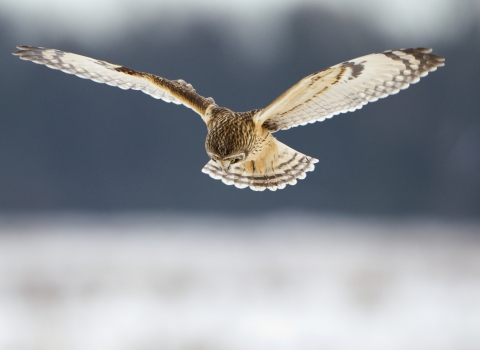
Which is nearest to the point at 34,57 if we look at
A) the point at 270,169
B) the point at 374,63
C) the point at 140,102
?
the point at 270,169

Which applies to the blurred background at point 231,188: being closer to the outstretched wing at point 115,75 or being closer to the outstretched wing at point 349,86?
the outstretched wing at point 115,75

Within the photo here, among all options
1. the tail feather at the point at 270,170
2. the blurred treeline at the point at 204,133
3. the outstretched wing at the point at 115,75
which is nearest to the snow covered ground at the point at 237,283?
the blurred treeline at the point at 204,133

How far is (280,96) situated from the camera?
3158 millimetres

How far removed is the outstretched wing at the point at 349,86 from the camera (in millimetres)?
3215

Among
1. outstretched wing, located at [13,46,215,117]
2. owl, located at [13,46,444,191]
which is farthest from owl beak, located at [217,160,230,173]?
outstretched wing, located at [13,46,215,117]

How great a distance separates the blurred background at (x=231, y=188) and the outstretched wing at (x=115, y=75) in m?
4.13

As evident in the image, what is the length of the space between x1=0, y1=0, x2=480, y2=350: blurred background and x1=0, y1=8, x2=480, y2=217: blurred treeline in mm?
31

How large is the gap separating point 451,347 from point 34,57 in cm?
472

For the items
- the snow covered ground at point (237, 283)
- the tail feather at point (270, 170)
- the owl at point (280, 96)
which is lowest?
the snow covered ground at point (237, 283)

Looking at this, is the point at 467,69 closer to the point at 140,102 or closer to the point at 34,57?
the point at 140,102

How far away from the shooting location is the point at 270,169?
13.6ft

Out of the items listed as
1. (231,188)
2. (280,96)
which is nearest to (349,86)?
(280,96)

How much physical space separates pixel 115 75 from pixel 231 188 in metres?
8.18

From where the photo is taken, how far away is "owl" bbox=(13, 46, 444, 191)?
3258 mm
